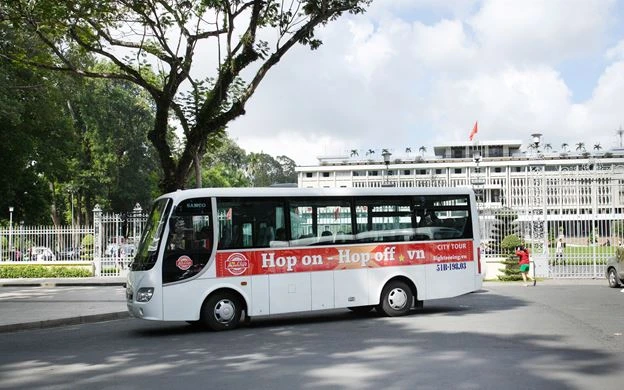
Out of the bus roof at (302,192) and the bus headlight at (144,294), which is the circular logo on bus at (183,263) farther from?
the bus roof at (302,192)

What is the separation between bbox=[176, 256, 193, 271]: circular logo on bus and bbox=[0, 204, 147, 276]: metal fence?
55.0 feet

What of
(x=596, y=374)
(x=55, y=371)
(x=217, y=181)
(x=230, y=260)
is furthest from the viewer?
(x=217, y=181)

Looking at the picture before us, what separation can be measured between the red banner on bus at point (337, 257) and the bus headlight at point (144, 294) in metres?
1.28

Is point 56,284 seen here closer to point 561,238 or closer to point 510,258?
point 510,258

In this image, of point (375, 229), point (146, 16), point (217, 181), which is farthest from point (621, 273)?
point (217, 181)

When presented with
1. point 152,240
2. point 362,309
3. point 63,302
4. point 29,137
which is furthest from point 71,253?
point 152,240

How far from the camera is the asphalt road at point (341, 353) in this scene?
770 cm

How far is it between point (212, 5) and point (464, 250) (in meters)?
8.36

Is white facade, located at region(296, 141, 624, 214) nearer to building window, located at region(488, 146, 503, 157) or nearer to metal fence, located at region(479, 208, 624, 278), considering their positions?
building window, located at region(488, 146, 503, 157)

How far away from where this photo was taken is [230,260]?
12.6 meters

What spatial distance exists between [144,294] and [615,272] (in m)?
16.2

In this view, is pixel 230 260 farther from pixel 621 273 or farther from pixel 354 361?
pixel 621 273

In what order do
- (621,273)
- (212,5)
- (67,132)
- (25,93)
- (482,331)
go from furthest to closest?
(67,132), (25,93), (621,273), (212,5), (482,331)

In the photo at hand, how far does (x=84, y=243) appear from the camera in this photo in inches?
1249
